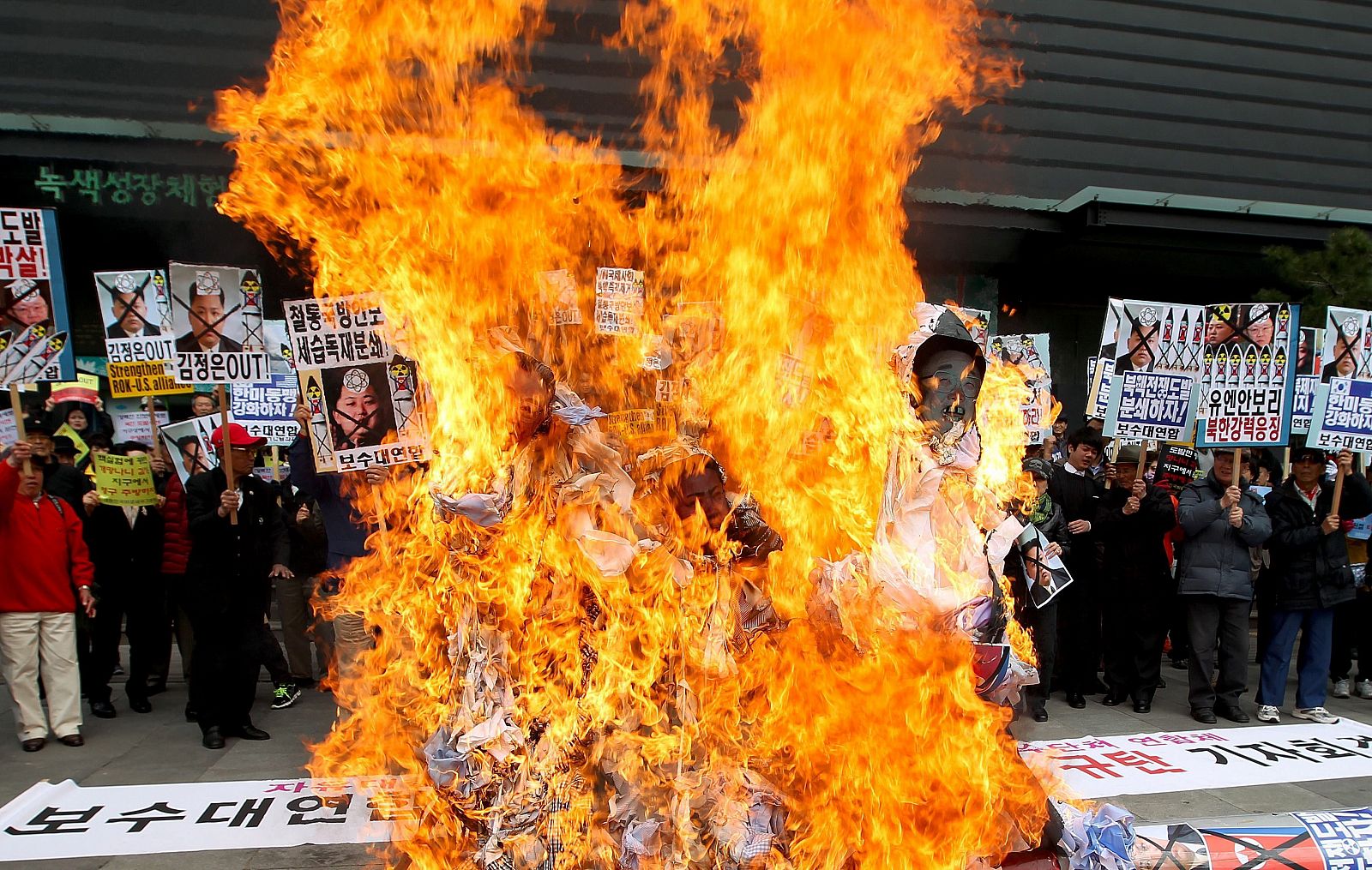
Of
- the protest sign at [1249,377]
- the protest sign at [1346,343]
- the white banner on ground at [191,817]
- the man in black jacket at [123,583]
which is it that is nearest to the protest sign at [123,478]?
the man in black jacket at [123,583]

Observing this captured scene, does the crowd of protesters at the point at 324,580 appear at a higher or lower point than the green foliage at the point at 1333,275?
lower

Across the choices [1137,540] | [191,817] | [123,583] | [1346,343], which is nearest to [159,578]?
[123,583]

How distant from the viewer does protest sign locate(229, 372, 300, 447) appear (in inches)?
311

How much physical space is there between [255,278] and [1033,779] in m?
4.96

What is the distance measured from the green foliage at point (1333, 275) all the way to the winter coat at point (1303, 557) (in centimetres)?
310

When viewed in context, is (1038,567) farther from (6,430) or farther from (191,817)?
(6,430)

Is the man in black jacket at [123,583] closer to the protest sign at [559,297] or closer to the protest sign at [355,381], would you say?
the protest sign at [355,381]

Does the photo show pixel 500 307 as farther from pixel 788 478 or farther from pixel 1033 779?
pixel 1033 779

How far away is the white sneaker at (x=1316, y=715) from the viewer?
22.4 ft

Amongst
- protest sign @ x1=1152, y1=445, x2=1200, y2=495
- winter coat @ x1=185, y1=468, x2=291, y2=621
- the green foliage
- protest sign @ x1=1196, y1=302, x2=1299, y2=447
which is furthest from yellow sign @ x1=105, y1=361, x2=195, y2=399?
the green foliage

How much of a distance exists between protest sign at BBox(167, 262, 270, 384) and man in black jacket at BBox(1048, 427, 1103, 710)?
5.90 m

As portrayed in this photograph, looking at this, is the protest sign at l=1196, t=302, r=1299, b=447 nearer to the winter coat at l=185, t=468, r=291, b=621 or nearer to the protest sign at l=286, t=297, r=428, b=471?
the protest sign at l=286, t=297, r=428, b=471

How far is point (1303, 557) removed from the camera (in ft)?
23.1

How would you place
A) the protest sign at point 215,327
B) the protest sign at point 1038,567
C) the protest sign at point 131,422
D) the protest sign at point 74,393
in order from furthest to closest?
the protest sign at point 131,422, the protest sign at point 74,393, the protest sign at point 1038,567, the protest sign at point 215,327
